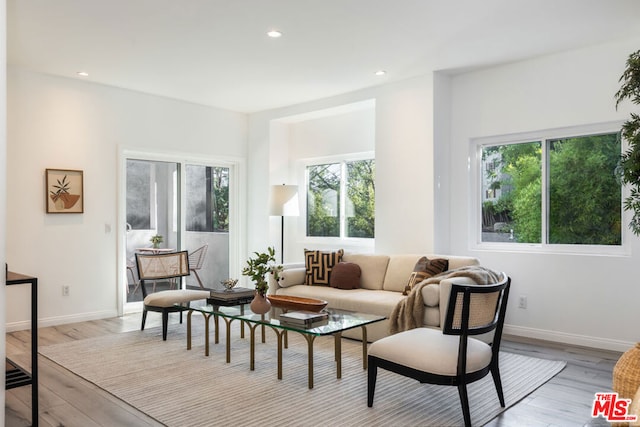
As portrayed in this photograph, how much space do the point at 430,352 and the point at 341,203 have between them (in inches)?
161

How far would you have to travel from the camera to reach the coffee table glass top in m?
3.12

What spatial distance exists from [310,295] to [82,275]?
2691 mm

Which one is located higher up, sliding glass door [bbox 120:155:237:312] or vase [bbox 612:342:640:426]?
sliding glass door [bbox 120:155:237:312]

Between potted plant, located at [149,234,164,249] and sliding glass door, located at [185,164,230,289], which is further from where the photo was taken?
sliding glass door, located at [185,164,230,289]

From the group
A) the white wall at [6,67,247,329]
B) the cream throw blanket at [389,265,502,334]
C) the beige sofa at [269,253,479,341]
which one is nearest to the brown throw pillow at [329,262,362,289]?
the beige sofa at [269,253,479,341]

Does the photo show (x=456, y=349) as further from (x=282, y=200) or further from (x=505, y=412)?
(x=282, y=200)

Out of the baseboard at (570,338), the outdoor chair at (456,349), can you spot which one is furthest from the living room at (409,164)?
the outdoor chair at (456,349)

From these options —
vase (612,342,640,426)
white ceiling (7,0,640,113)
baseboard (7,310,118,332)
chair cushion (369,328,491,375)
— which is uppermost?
white ceiling (7,0,640,113)

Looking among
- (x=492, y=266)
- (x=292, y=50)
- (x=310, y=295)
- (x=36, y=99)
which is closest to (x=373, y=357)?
(x=310, y=295)

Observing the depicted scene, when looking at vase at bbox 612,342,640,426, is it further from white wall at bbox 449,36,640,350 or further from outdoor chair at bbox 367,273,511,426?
white wall at bbox 449,36,640,350

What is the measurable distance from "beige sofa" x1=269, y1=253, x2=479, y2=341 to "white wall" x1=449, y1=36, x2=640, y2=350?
2.53 feet

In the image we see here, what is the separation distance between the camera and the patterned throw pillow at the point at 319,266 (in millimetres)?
5097

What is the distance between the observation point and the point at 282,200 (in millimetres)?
6266

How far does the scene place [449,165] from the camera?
17.2 ft
